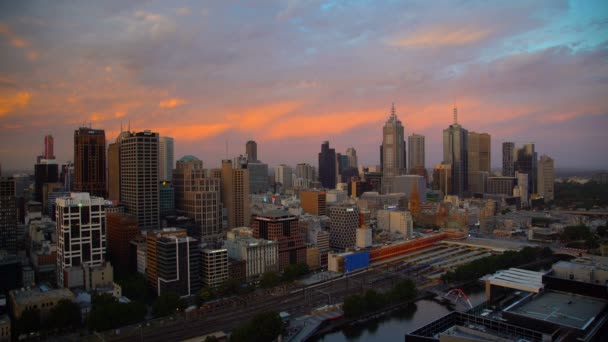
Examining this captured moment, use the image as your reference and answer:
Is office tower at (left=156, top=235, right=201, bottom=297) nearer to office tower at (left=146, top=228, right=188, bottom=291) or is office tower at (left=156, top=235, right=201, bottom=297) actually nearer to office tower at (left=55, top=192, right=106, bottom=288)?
office tower at (left=146, top=228, right=188, bottom=291)

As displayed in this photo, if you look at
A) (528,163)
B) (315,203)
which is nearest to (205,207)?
(315,203)

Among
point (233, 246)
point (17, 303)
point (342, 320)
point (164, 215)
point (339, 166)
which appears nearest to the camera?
point (17, 303)

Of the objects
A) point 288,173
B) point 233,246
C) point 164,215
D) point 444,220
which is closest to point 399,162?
point 288,173

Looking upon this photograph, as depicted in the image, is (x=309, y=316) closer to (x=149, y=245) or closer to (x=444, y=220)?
(x=149, y=245)

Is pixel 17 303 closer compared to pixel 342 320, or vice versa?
pixel 17 303

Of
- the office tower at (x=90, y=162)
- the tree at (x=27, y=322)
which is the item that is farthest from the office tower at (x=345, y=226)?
the office tower at (x=90, y=162)

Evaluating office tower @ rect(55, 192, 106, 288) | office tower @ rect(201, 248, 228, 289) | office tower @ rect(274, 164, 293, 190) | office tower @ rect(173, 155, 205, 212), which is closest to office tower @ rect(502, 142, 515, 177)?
office tower @ rect(274, 164, 293, 190)
